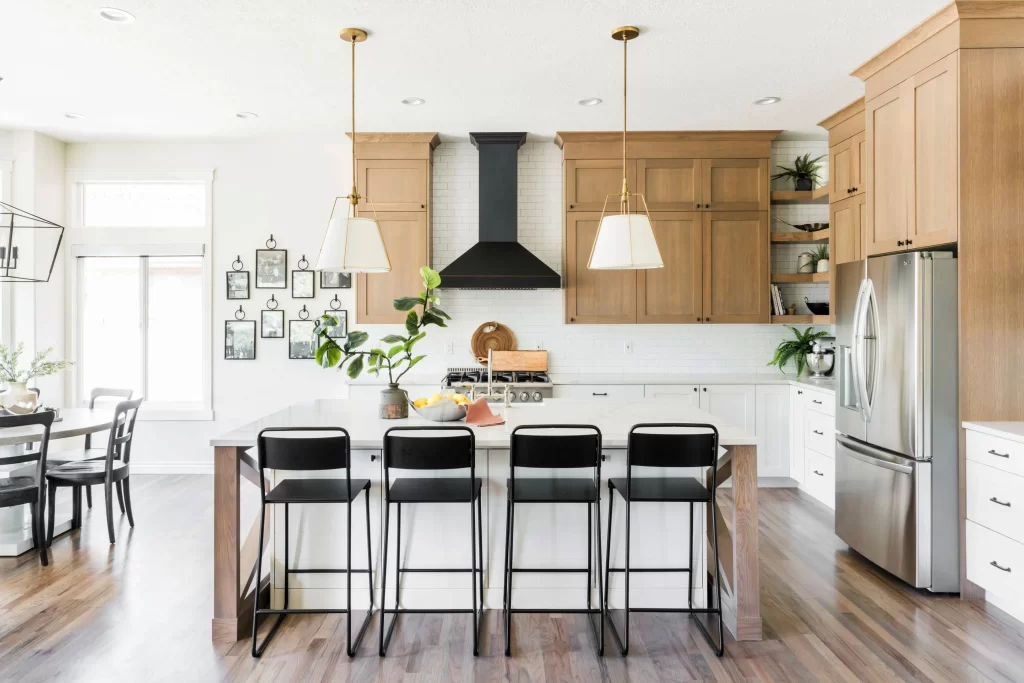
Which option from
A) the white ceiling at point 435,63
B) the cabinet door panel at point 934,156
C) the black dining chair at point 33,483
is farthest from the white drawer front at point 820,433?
the black dining chair at point 33,483

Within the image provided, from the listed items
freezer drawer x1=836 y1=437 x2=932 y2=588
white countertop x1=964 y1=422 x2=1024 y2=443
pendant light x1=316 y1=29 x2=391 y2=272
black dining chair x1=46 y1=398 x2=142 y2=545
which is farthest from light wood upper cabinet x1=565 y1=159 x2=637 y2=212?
black dining chair x1=46 y1=398 x2=142 y2=545

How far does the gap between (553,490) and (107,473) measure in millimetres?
2871

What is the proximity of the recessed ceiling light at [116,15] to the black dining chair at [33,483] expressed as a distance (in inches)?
83.5

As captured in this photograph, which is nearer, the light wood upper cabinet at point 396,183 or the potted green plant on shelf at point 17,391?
the potted green plant on shelf at point 17,391

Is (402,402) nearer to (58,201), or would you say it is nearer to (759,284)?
(759,284)

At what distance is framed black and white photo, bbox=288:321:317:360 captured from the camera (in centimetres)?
559

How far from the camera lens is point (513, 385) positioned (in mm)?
4875

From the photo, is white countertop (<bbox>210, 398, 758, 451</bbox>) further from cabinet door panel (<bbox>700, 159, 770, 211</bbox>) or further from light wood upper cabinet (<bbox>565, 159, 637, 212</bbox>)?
cabinet door panel (<bbox>700, 159, 770, 211</bbox>)

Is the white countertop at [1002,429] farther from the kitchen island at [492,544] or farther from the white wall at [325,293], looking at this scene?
the white wall at [325,293]

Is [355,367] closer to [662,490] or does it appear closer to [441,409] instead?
[441,409]

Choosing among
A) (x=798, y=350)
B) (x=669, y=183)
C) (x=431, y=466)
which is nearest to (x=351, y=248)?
(x=431, y=466)

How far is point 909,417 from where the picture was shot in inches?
124

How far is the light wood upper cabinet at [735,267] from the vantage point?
533 centimetres

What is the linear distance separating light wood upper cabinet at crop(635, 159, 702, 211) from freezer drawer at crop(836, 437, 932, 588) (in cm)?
241
